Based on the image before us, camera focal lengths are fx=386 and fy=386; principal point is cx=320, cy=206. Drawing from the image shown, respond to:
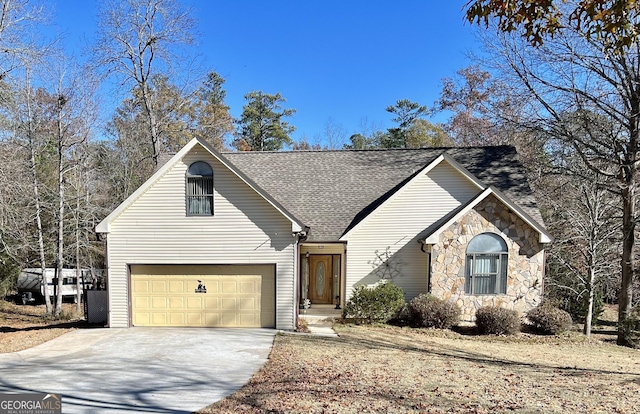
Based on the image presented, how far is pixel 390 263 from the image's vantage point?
14.2m

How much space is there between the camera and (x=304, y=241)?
1400 cm

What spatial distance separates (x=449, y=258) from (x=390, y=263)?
6.85ft

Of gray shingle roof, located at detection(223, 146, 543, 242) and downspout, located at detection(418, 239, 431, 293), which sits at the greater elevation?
gray shingle roof, located at detection(223, 146, 543, 242)

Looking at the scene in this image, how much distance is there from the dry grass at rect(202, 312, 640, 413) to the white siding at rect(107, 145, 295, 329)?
2.63 meters

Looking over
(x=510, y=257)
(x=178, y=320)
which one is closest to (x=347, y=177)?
(x=510, y=257)

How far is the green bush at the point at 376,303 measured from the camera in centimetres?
1327

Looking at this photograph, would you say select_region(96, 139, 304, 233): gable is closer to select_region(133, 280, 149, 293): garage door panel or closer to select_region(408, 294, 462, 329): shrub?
select_region(133, 280, 149, 293): garage door panel

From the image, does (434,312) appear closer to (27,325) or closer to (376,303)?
(376,303)

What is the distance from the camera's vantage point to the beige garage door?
489 inches

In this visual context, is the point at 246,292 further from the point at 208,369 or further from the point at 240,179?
the point at 208,369

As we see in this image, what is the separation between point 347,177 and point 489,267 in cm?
678

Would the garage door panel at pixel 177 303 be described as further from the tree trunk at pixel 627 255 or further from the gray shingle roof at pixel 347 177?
the tree trunk at pixel 627 255

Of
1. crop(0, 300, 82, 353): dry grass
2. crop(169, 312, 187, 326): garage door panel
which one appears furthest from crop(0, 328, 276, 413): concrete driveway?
crop(0, 300, 82, 353): dry grass

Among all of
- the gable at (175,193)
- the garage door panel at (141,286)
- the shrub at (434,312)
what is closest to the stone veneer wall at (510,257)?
the shrub at (434,312)
